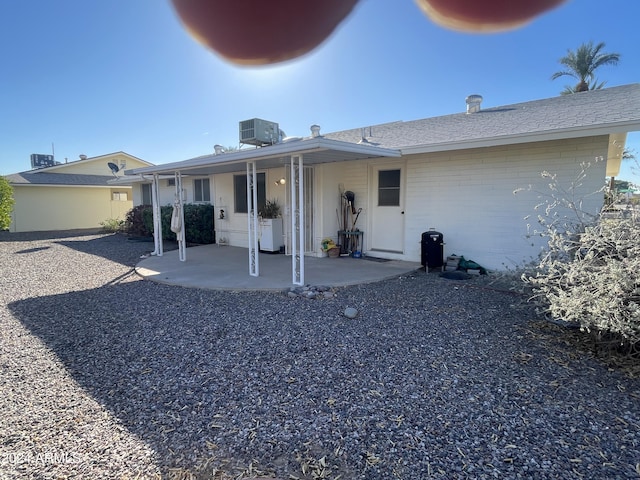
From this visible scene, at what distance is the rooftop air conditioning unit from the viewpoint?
9453 millimetres

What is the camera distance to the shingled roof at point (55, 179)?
17.2m

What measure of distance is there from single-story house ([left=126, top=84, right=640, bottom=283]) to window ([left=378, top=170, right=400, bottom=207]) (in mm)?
23

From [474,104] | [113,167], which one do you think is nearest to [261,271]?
[474,104]

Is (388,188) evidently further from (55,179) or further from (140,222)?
(55,179)

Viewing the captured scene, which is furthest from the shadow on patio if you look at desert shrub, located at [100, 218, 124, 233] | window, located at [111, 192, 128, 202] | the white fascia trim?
window, located at [111, 192, 128, 202]

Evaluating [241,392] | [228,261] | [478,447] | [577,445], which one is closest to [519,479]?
[478,447]

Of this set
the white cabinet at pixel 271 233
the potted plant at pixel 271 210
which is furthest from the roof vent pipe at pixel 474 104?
the white cabinet at pixel 271 233

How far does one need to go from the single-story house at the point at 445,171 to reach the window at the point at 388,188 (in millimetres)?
23

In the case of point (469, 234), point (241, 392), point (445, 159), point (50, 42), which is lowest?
point (241, 392)

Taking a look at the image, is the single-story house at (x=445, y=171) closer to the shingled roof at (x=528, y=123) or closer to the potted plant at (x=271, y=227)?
the shingled roof at (x=528, y=123)

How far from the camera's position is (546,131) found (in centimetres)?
541

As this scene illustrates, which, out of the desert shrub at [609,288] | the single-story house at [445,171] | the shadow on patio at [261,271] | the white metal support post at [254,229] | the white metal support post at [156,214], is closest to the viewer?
the desert shrub at [609,288]

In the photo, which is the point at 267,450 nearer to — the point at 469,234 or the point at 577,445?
the point at 577,445

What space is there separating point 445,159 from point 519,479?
6.17 meters
